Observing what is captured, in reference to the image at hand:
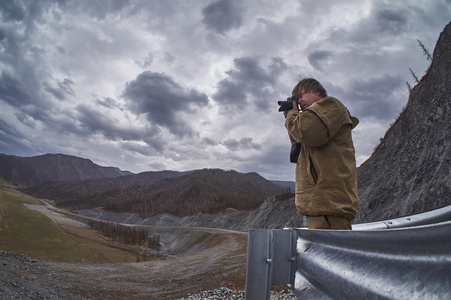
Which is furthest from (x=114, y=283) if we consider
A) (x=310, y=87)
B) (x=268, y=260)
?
(x=310, y=87)

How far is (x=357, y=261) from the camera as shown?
1450 millimetres

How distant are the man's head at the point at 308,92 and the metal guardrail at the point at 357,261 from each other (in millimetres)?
1615

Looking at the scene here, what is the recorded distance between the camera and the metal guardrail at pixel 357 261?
0.95 metres

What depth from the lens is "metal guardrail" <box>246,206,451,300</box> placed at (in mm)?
949

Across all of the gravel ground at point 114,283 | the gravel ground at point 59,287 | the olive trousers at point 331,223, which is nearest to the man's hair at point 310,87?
the olive trousers at point 331,223

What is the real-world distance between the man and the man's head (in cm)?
41

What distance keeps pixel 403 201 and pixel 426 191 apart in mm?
2307

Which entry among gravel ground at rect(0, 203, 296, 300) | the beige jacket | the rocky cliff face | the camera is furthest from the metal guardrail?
the rocky cliff face

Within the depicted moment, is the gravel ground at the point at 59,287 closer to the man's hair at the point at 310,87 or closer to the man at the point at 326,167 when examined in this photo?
the man at the point at 326,167

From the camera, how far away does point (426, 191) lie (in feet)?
38.9

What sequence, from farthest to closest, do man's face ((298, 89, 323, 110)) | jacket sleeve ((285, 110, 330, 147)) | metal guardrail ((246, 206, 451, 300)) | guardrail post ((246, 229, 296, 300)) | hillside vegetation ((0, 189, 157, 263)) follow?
hillside vegetation ((0, 189, 157, 263)), man's face ((298, 89, 323, 110)), jacket sleeve ((285, 110, 330, 147)), guardrail post ((246, 229, 296, 300)), metal guardrail ((246, 206, 451, 300))

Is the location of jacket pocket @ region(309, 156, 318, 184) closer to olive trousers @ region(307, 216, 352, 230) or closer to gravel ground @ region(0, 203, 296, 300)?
olive trousers @ region(307, 216, 352, 230)

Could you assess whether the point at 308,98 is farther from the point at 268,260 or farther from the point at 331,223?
the point at 268,260

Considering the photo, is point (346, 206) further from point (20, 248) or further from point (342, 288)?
point (20, 248)
